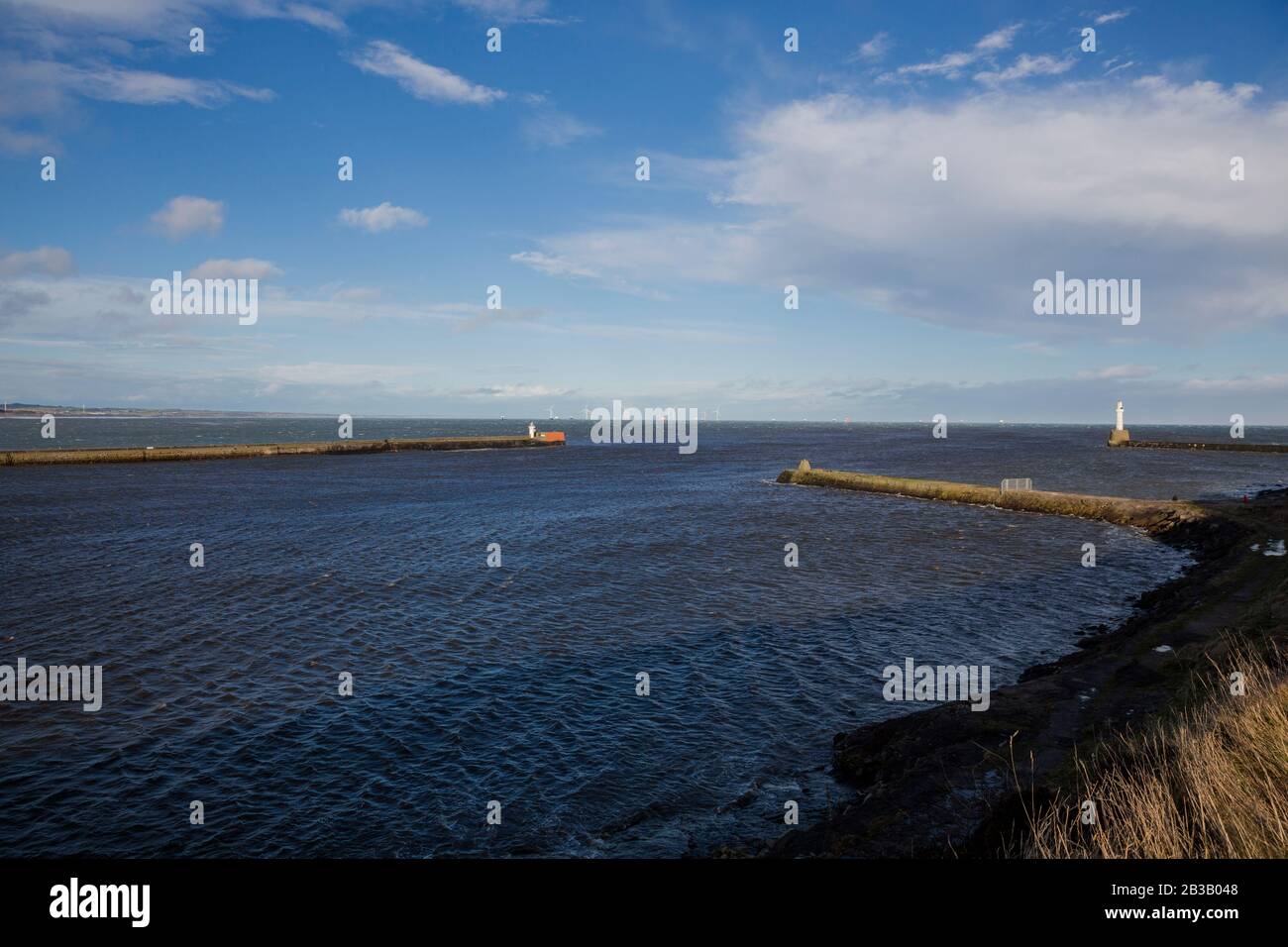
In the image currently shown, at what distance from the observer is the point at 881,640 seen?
22391 millimetres

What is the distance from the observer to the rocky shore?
10297 mm

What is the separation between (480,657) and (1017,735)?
14.0m

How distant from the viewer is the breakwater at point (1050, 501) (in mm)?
43625

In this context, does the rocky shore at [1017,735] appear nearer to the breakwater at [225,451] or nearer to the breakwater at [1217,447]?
the breakwater at [225,451]

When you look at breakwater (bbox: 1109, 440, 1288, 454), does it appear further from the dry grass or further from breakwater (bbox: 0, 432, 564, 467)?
the dry grass

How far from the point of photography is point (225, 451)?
10275 cm

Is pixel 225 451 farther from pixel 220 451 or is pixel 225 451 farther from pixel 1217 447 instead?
pixel 1217 447

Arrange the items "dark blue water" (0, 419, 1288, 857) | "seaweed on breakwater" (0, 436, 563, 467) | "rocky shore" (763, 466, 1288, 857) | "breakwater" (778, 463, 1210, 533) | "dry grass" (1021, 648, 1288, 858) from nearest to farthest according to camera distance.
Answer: "dry grass" (1021, 648, 1288, 858)
"rocky shore" (763, 466, 1288, 857)
"dark blue water" (0, 419, 1288, 857)
"breakwater" (778, 463, 1210, 533)
"seaweed on breakwater" (0, 436, 563, 467)

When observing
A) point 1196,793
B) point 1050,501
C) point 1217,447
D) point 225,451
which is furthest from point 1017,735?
point 1217,447

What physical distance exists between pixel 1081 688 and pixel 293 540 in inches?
1465

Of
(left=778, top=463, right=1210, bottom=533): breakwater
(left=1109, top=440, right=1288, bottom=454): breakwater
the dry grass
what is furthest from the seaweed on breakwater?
(left=1109, top=440, right=1288, bottom=454): breakwater

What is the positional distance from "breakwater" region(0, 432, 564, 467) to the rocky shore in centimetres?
10506

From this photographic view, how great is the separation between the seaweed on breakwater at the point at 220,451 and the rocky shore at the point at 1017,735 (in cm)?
10502

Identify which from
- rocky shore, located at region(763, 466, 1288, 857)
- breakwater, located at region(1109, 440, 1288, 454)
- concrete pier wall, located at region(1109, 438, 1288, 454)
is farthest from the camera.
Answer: breakwater, located at region(1109, 440, 1288, 454)
